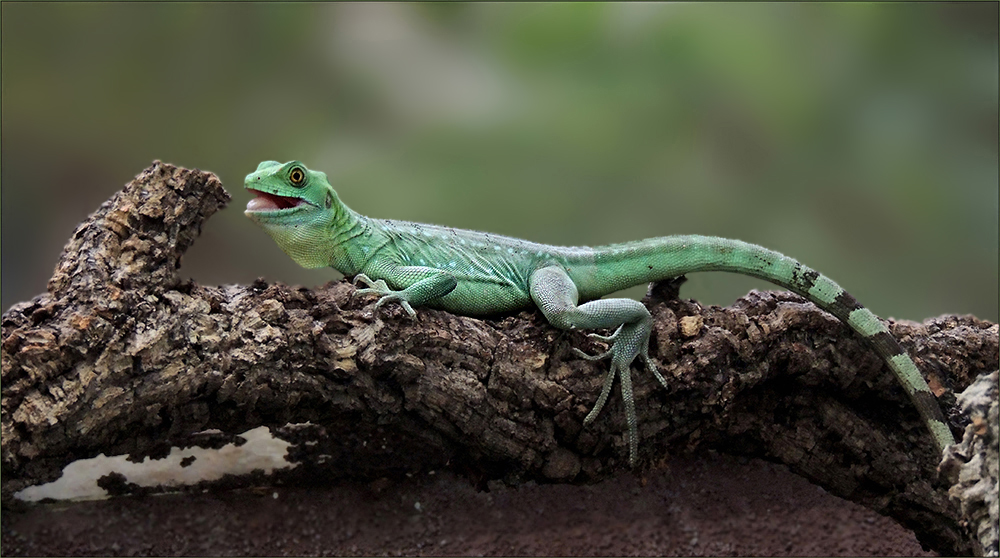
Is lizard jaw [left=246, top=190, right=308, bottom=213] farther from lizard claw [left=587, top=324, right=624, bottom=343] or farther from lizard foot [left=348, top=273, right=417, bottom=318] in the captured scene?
lizard claw [left=587, top=324, right=624, bottom=343]

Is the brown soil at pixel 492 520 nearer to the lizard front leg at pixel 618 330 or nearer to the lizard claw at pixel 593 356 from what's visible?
the lizard front leg at pixel 618 330

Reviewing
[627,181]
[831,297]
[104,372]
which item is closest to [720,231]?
[627,181]

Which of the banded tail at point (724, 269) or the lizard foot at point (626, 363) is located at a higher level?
the banded tail at point (724, 269)

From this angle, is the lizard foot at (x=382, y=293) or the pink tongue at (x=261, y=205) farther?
the pink tongue at (x=261, y=205)

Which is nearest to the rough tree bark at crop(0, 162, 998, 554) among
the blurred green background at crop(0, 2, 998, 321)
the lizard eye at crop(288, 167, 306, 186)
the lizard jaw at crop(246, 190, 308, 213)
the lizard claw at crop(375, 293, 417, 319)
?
the lizard claw at crop(375, 293, 417, 319)

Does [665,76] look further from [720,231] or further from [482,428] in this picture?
[482,428]

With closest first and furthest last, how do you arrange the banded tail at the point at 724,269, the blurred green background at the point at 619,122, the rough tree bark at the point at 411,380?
the rough tree bark at the point at 411,380 < the banded tail at the point at 724,269 < the blurred green background at the point at 619,122

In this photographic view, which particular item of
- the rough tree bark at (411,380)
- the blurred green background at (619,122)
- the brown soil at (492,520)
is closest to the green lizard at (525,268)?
the rough tree bark at (411,380)
